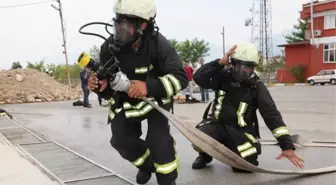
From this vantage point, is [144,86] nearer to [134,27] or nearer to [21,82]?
[134,27]

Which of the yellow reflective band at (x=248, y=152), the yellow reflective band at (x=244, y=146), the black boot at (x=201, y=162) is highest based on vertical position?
the yellow reflective band at (x=244, y=146)

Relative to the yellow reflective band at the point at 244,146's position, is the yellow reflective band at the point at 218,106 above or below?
above

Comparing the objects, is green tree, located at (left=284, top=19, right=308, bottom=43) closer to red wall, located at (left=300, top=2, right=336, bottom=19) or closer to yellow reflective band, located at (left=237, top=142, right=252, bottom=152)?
red wall, located at (left=300, top=2, right=336, bottom=19)

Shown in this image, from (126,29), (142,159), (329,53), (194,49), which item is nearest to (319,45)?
(329,53)

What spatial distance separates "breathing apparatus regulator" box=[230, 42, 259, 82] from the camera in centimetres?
409

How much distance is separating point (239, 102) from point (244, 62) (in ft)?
1.42

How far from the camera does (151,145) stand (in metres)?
3.50

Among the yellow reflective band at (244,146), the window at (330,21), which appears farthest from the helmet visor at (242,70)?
the window at (330,21)

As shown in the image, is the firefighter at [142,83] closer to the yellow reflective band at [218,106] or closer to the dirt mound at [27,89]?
the yellow reflective band at [218,106]

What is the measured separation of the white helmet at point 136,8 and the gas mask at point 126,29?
0.05m

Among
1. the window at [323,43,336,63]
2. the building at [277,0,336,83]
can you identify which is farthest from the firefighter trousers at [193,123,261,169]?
the window at [323,43,336,63]

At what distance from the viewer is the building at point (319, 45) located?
36406 mm

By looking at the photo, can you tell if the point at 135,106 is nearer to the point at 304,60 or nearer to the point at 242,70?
the point at 242,70

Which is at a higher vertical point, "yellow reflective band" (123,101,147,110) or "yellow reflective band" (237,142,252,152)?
"yellow reflective band" (123,101,147,110)
